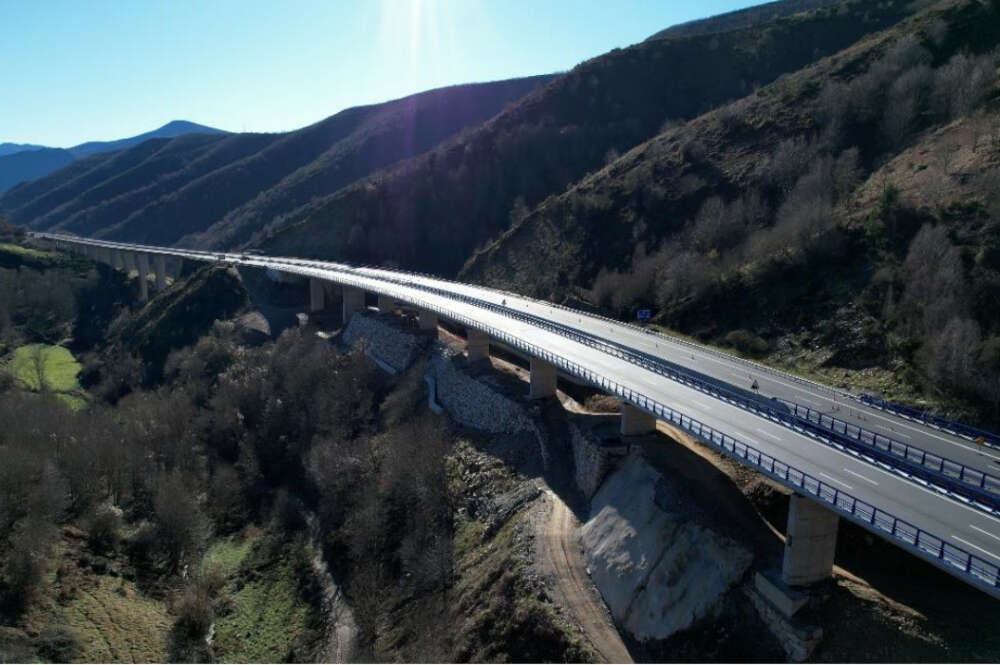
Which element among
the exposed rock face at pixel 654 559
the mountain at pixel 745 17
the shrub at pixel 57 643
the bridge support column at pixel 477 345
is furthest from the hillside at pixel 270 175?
the exposed rock face at pixel 654 559

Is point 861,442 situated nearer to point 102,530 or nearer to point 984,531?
point 984,531

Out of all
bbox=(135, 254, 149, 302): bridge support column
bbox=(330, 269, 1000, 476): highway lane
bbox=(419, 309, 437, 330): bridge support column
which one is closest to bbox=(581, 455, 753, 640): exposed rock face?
bbox=(330, 269, 1000, 476): highway lane

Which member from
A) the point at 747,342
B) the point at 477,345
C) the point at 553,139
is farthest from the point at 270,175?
the point at 747,342

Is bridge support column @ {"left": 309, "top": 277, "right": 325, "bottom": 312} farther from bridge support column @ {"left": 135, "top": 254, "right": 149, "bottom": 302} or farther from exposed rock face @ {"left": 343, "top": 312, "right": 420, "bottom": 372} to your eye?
bridge support column @ {"left": 135, "top": 254, "right": 149, "bottom": 302}

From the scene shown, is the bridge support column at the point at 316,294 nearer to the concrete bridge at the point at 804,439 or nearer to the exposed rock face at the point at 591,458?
the concrete bridge at the point at 804,439

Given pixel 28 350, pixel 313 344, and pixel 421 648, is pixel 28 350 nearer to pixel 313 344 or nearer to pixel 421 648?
pixel 313 344
